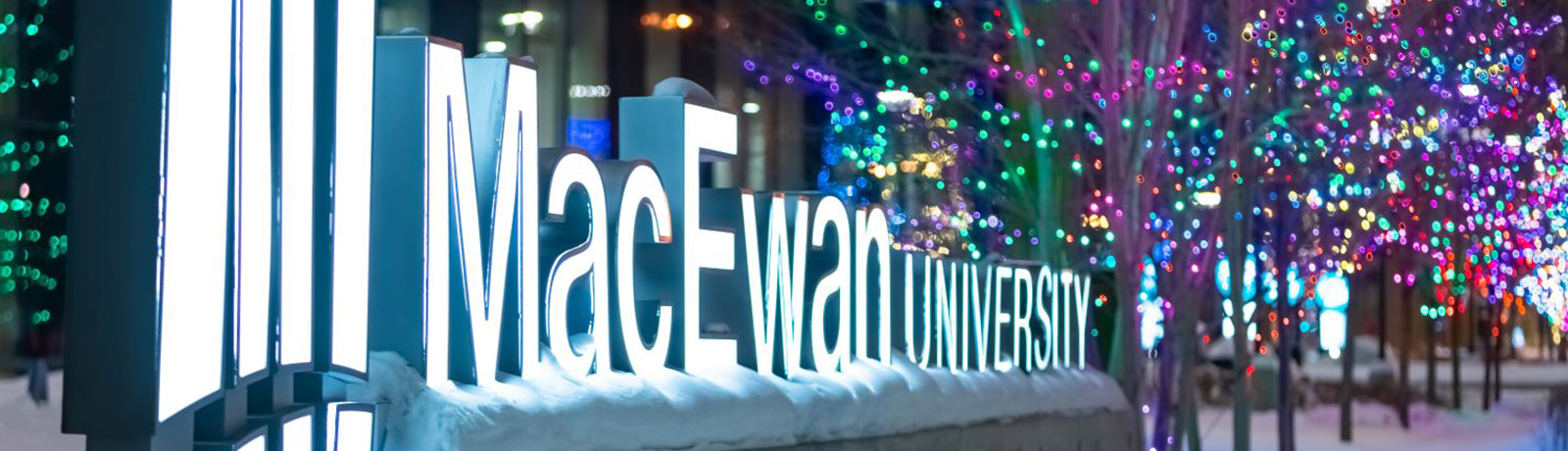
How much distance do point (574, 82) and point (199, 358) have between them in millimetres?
30624

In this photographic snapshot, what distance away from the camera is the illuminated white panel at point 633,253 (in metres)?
7.74

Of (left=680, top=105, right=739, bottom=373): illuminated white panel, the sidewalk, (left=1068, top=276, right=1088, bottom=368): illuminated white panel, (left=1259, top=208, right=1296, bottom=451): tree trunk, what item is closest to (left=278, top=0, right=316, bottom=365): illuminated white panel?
(left=680, top=105, right=739, bottom=373): illuminated white panel

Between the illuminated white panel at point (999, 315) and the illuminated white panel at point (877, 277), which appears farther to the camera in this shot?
the illuminated white panel at point (999, 315)

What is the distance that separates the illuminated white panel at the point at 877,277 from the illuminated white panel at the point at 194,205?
251 inches

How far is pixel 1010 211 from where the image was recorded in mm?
20406

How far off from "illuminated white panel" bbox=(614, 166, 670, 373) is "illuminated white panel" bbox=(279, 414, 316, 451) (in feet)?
7.95

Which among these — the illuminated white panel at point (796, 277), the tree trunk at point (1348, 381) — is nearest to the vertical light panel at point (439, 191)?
the illuminated white panel at point (796, 277)

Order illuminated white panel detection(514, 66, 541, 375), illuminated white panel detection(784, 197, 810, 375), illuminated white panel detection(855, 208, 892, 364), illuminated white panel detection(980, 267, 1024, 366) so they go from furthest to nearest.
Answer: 1. illuminated white panel detection(980, 267, 1024, 366)
2. illuminated white panel detection(855, 208, 892, 364)
3. illuminated white panel detection(784, 197, 810, 375)
4. illuminated white panel detection(514, 66, 541, 375)

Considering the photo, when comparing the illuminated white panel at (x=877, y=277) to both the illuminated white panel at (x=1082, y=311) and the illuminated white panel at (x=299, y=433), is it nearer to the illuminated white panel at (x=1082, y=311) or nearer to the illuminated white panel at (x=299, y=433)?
the illuminated white panel at (x=1082, y=311)

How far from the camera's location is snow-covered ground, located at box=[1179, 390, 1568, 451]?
2506cm

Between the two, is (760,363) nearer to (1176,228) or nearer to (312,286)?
(312,286)

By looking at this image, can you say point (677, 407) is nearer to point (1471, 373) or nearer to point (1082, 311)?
point (1082, 311)

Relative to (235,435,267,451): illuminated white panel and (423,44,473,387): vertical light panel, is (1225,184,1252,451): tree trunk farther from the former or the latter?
(235,435,267,451): illuminated white panel

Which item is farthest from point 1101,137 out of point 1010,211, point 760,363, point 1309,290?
point 760,363
